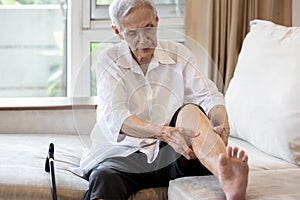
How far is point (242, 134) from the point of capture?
2336 millimetres

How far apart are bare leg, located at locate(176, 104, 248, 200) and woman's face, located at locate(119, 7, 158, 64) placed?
26 centimetres

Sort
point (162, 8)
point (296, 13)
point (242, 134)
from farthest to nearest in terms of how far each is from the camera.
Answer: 1. point (162, 8)
2. point (296, 13)
3. point (242, 134)

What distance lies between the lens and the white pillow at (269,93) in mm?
2041

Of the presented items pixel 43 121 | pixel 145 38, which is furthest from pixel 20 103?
pixel 145 38

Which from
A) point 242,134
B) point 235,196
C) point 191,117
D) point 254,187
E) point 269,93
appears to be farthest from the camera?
point 242,134

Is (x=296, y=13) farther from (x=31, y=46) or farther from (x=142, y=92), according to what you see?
(x=31, y=46)

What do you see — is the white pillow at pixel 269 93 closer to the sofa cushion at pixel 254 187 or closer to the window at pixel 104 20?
the sofa cushion at pixel 254 187

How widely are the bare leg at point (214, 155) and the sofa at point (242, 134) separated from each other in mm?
58

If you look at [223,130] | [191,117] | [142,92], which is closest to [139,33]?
[142,92]

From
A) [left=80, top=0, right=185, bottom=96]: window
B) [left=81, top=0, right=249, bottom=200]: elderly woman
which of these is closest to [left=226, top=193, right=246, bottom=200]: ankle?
[left=81, top=0, right=249, bottom=200]: elderly woman

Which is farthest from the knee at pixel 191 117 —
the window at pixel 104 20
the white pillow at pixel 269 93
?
the window at pixel 104 20

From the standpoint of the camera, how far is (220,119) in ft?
6.21

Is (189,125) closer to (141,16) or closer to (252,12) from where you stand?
(141,16)

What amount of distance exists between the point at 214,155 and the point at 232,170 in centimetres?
11
